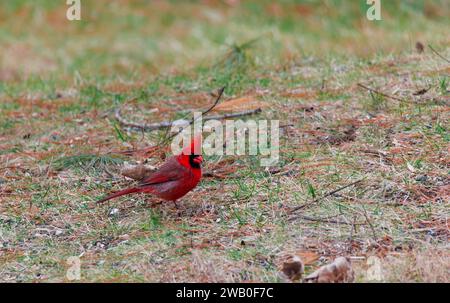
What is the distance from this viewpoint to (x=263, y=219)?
14.3 ft

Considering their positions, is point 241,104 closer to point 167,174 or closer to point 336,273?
point 167,174

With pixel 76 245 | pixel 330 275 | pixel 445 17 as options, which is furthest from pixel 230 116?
pixel 445 17

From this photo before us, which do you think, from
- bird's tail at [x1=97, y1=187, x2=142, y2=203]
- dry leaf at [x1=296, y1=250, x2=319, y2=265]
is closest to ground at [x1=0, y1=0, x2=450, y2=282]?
dry leaf at [x1=296, y1=250, x2=319, y2=265]

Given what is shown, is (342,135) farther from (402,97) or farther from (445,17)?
(445,17)

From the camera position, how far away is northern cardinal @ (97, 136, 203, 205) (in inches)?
178

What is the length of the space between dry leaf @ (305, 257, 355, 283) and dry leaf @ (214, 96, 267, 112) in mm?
2471

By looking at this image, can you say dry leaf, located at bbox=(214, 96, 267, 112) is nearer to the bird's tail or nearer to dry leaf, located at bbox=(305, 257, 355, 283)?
the bird's tail

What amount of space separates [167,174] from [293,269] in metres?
1.14

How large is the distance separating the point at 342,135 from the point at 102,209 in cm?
159

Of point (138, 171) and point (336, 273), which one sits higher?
point (138, 171)

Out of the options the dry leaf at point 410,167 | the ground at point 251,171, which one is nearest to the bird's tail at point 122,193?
the ground at point 251,171

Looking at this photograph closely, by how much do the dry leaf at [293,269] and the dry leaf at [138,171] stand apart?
1.43m

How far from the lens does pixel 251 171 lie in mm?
5000

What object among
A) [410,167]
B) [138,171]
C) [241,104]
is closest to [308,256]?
[410,167]
